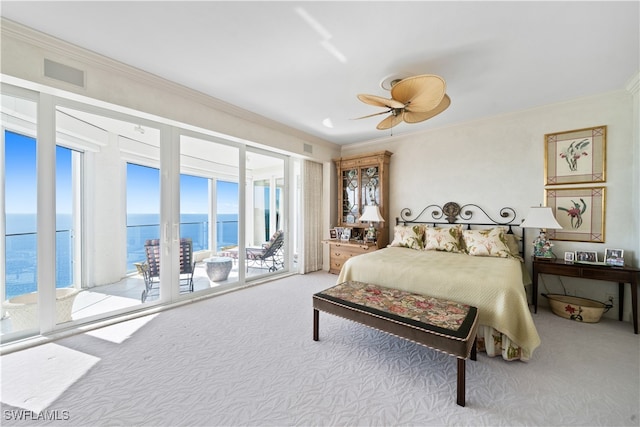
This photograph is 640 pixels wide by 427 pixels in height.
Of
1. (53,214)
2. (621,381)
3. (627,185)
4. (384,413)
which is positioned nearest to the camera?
(384,413)

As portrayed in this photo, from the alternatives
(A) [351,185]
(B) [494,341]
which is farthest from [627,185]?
(A) [351,185]

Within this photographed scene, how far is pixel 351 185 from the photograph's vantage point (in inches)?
206

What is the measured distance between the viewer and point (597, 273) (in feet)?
9.01

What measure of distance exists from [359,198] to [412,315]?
130 inches

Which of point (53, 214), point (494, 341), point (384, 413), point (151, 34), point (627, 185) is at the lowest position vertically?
point (384, 413)

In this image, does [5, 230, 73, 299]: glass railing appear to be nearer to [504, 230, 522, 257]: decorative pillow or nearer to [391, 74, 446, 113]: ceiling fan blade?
[391, 74, 446, 113]: ceiling fan blade

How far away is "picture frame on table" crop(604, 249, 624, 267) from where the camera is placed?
109 inches

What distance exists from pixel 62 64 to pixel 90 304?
99.9 inches

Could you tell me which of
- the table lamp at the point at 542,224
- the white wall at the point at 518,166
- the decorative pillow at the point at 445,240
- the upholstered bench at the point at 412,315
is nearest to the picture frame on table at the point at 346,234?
the white wall at the point at 518,166

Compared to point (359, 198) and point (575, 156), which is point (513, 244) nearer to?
point (575, 156)

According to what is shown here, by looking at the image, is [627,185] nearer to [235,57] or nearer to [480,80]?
[480,80]

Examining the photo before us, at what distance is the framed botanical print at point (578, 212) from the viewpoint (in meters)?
3.06

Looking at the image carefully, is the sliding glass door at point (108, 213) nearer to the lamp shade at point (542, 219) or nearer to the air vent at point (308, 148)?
the air vent at point (308, 148)

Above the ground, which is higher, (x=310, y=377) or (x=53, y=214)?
(x=53, y=214)
